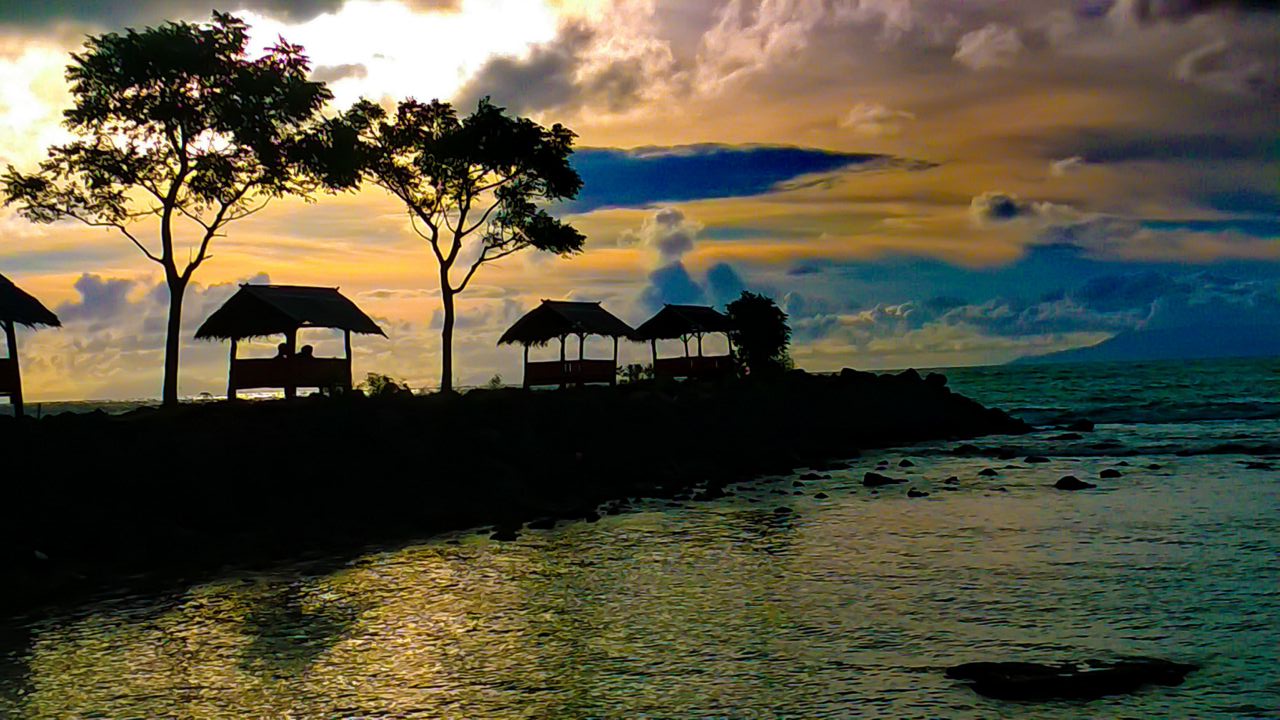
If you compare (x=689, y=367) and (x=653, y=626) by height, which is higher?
(x=689, y=367)

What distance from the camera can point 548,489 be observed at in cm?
2344

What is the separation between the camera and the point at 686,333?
167 ft

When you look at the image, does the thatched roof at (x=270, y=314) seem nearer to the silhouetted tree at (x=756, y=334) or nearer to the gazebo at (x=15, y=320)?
the gazebo at (x=15, y=320)

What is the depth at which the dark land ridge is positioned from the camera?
15828mm

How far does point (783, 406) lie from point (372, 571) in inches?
1105

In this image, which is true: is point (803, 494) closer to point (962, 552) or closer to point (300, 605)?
point (962, 552)

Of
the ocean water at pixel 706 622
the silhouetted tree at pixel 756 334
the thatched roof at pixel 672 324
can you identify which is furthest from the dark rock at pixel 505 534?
the silhouetted tree at pixel 756 334

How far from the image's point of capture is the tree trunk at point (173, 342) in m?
32.5

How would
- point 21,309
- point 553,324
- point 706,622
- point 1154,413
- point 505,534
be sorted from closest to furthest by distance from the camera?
1. point 706,622
2. point 505,534
3. point 21,309
4. point 553,324
5. point 1154,413

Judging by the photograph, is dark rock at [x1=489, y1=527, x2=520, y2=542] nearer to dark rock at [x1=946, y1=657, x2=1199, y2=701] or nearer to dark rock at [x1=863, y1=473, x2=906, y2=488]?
dark rock at [x1=946, y1=657, x2=1199, y2=701]

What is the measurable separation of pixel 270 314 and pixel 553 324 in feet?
43.4

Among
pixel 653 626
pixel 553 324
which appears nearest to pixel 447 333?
pixel 553 324

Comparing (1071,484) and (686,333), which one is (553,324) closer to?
(686,333)

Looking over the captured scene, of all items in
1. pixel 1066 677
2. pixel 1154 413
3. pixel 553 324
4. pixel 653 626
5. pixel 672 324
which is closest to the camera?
pixel 1066 677
